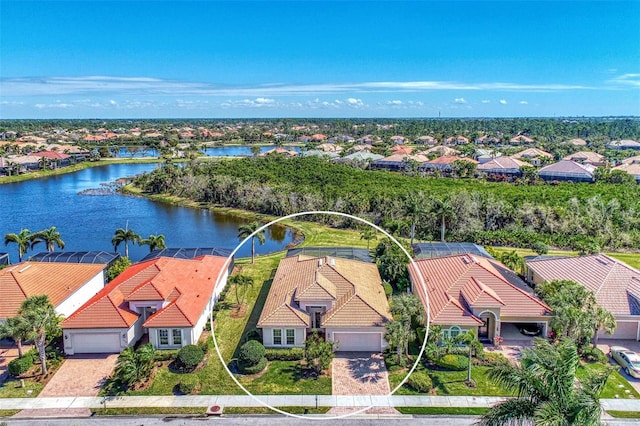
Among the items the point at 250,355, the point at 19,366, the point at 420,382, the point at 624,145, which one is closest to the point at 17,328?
the point at 19,366

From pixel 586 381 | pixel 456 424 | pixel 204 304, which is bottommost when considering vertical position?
pixel 456 424

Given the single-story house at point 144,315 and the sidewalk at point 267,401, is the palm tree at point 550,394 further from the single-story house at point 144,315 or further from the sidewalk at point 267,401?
the single-story house at point 144,315

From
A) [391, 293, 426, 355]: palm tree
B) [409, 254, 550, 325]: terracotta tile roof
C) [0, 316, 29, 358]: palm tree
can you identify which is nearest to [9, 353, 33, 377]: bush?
[0, 316, 29, 358]: palm tree

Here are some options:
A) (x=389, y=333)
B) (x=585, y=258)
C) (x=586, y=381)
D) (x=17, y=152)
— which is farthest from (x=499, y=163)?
(x=17, y=152)

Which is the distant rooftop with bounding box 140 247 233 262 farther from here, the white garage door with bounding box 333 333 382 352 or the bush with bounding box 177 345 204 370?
the white garage door with bounding box 333 333 382 352

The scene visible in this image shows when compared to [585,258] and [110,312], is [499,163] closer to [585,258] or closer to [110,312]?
[585,258]
